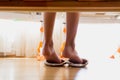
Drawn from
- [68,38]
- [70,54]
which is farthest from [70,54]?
[68,38]

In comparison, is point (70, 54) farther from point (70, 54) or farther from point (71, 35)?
point (71, 35)

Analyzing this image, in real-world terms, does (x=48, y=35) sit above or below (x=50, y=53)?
above

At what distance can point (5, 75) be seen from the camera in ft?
3.38

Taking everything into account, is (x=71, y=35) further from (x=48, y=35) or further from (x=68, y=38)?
(x=48, y=35)

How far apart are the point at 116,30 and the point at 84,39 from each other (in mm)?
400

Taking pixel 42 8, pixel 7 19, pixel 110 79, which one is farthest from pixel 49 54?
pixel 7 19

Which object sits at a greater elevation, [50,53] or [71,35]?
[71,35]

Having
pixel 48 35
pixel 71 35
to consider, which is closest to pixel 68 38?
pixel 71 35

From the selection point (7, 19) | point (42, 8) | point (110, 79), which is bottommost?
point (110, 79)

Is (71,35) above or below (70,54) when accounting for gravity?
above

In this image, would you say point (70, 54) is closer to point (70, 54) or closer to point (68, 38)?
point (70, 54)

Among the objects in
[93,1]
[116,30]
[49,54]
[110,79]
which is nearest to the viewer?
[93,1]

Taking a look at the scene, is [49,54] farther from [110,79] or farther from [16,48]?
[16,48]

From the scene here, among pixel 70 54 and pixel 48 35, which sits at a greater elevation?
pixel 48 35
